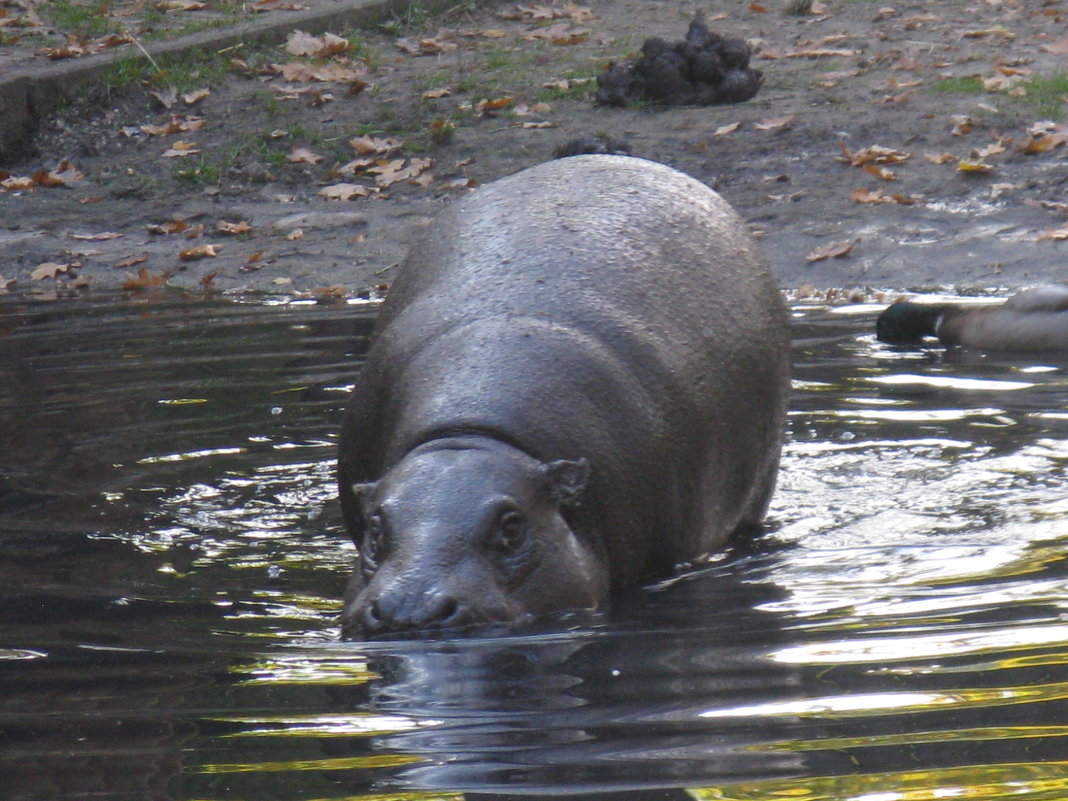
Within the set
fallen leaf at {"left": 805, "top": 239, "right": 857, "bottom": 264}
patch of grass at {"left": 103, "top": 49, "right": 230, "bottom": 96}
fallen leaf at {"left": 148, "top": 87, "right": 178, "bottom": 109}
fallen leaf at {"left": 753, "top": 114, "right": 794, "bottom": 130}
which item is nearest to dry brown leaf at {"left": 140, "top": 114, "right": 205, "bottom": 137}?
fallen leaf at {"left": 148, "top": 87, "right": 178, "bottom": 109}

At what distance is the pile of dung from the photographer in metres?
12.9

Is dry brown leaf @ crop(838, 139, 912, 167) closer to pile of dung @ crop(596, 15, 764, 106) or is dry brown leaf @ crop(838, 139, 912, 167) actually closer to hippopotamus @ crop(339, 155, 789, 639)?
pile of dung @ crop(596, 15, 764, 106)

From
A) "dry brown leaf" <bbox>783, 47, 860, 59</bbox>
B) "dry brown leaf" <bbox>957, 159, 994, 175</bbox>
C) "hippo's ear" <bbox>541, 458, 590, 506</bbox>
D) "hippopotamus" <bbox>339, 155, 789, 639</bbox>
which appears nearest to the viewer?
"hippopotamus" <bbox>339, 155, 789, 639</bbox>

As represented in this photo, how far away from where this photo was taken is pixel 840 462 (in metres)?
6.13

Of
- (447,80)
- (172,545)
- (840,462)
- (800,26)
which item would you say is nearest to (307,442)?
(172,545)

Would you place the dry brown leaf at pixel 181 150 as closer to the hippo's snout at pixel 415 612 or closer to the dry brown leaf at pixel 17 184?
the dry brown leaf at pixel 17 184

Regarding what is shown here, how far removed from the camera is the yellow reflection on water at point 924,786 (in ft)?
8.89

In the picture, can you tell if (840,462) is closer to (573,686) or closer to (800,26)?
(573,686)

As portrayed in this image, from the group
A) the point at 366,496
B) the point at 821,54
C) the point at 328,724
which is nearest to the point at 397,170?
the point at 821,54

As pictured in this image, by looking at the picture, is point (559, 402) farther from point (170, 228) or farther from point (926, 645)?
point (170, 228)

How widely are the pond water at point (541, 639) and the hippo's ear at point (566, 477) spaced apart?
35 cm

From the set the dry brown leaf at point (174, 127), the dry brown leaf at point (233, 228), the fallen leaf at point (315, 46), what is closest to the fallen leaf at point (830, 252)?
the dry brown leaf at point (233, 228)

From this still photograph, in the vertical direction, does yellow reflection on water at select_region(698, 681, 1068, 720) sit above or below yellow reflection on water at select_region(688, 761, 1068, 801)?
below

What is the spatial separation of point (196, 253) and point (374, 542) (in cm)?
751
